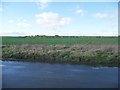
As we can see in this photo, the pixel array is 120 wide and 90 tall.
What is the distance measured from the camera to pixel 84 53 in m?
35.8

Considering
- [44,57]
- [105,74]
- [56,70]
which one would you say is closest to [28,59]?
[44,57]

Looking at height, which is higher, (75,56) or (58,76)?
(75,56)

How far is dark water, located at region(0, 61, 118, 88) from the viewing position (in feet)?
70.5

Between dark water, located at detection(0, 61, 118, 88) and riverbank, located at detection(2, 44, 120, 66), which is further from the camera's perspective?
riverbank, located at detection(2, 44, 120, 66)

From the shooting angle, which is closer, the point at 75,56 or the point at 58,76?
the point at 58,76

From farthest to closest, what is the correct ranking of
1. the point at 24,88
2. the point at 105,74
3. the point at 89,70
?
the point at 89,70
the point at 105,74
the point at 24,88

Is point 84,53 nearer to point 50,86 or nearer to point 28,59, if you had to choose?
point 28,59

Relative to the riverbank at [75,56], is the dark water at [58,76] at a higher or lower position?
lower

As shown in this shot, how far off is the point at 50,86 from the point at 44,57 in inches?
641

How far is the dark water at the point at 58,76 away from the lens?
70.5 ft

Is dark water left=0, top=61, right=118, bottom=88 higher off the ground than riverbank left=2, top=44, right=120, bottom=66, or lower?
lower

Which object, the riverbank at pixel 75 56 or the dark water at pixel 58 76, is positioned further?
the riverbank at pixel 75 56

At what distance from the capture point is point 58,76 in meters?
25.2

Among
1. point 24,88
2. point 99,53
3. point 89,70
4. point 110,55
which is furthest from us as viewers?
point 99,53
